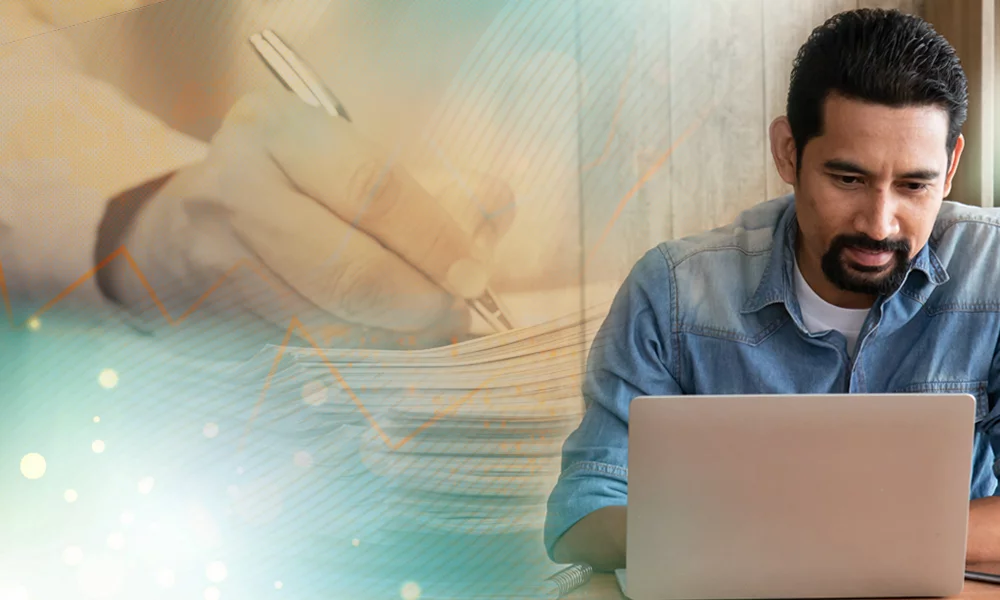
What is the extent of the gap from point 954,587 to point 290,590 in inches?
78.3

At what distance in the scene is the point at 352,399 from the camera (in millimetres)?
2209

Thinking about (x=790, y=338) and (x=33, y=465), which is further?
(x=33, y=465)

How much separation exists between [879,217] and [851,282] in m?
0.08

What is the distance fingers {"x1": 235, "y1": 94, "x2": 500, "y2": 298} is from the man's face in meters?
1.18

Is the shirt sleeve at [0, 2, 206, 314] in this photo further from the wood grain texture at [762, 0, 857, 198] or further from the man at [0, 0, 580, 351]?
the wood grain texture at [762, 0, 857, 198]

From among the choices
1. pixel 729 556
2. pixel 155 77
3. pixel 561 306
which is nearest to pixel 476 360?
pixel 561 306

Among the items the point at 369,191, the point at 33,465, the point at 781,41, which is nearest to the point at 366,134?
the point at 369,191

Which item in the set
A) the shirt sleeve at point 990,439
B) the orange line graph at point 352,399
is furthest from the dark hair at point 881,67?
the orange line graph at point 352,399

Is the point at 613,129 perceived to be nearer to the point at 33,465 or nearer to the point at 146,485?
the point at 146,485

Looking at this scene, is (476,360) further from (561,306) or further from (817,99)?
(817,99)

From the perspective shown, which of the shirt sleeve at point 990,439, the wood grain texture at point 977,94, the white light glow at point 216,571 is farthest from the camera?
the white light glow at point 216,571

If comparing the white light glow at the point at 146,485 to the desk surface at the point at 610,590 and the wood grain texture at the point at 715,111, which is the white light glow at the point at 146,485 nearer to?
the wood grain texture at the point at 715,111

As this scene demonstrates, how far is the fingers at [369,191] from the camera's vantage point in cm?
214

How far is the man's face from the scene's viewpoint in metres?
1.00
